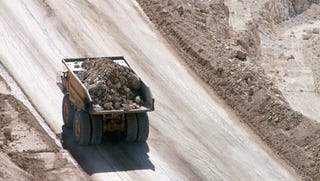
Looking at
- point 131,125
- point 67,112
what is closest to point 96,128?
point 131,125

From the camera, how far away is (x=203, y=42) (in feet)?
96.0

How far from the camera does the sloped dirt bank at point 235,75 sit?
2398cm

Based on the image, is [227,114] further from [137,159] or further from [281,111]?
[137,159]

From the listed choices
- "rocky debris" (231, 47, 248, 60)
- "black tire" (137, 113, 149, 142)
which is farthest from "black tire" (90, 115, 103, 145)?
"rocky debris" (231, 47, 248, 60)

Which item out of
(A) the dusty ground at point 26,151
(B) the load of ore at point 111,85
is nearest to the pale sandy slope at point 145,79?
(A) the dusty ground at point 26,151

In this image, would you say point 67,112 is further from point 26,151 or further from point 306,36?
point 306,36

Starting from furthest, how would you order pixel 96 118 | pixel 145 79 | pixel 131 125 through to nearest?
1. pixel 145 79
2. pixel 131 125
3. pixel 96 118

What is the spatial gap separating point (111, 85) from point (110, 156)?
2.08 m

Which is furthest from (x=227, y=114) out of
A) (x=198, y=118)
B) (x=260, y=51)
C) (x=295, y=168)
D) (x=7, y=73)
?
(x=260, y=51)

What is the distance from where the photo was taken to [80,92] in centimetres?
2175

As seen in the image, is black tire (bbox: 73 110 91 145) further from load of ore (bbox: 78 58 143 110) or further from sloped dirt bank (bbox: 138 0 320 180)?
sloped dirt bank (bbox: 138 0 320 180)

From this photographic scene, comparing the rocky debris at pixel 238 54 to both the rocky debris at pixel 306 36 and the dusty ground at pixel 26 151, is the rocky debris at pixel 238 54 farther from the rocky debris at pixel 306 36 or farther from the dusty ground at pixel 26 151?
the rocky debris at pixel 306 36

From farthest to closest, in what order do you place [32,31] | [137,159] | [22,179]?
[32,31]
[137,159]
[22,179]

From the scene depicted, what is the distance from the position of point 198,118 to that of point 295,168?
3709 millimetres
